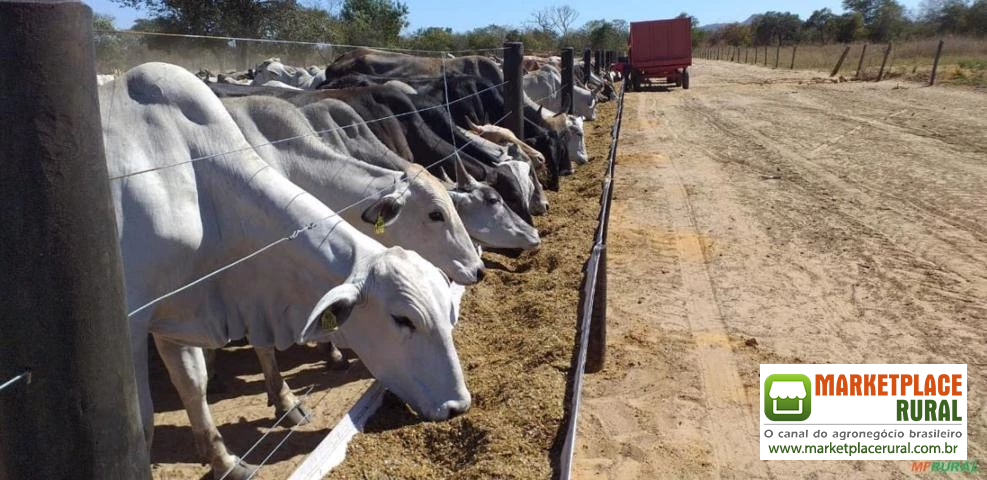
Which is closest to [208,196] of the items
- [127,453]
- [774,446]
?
[127,453]

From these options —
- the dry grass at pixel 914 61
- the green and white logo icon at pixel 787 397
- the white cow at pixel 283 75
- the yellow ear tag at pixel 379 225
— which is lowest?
the dry grass at pixel 914 61

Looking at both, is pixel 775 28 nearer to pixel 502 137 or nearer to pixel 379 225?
pixel 502 137

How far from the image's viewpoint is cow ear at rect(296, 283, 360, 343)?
3.10 meters

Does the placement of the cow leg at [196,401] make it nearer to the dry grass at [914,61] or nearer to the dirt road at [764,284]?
the dirt road at [764,284]

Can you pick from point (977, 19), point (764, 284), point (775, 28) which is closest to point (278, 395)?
point (764, 284)

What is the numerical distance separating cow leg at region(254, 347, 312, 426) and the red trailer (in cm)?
2942

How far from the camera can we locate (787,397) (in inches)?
177

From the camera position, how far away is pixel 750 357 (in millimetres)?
5043

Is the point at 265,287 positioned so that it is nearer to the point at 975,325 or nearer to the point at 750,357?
the point at 750,357

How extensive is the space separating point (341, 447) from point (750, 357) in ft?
9.40

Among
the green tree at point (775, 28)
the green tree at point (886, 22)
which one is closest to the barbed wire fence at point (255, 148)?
the green tree at point (886, 22)

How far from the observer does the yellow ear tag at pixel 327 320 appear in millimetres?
3113

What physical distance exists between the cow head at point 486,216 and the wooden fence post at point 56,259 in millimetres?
4929

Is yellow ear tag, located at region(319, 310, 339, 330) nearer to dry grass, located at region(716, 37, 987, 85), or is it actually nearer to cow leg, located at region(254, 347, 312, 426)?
cow leg, located at region(254, 347, 312, 426)
